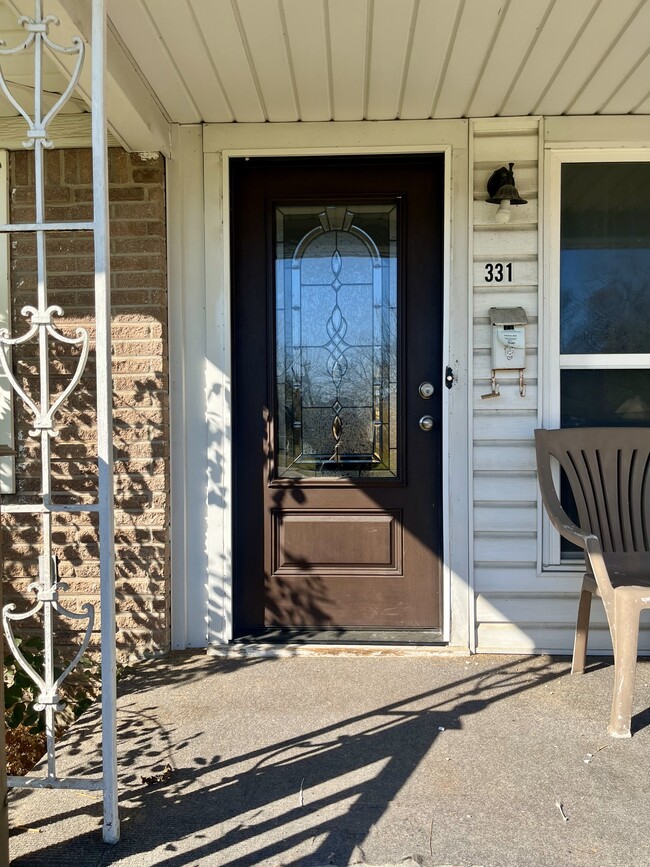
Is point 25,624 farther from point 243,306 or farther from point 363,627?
point 243,306

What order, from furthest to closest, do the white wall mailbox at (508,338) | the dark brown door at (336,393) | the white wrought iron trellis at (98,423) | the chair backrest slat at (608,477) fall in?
the dark brown door at (336,393) → the white wall mailbox at (508,338) → the chair backrest slat at (608,477) → the white wrought iron trellis at (98,423)

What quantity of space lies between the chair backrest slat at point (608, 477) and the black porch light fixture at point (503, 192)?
3.14 ft

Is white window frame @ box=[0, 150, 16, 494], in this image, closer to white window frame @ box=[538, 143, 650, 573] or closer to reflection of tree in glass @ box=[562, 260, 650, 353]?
white window frame @ box=[538, 143, 650, 573]

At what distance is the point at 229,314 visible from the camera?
295 centimetres

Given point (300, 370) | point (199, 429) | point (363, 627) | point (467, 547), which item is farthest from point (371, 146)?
point (363, 627)

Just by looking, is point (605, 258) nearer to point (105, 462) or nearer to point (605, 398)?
point (605, 398)

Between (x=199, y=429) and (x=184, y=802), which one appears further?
(x=199, y=429)

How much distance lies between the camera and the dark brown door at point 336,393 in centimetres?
298

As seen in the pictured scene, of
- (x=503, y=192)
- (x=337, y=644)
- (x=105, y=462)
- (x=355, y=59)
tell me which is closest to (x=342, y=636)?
(x=337, y=644)

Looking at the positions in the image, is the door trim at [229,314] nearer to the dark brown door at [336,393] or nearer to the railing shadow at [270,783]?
the dark brown door at [336,393]

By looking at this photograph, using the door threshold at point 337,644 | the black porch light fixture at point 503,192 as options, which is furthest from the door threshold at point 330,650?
the black porch light fixture at point 503,192

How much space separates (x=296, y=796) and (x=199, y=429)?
160cm

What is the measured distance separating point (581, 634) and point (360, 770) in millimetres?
1153

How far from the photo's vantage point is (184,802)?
6.08 feet
